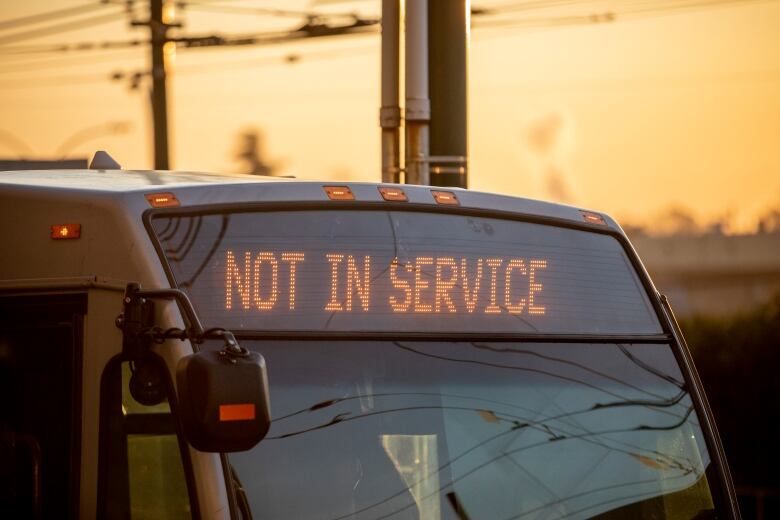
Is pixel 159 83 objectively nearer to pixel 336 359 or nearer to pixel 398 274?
pixel 398 274

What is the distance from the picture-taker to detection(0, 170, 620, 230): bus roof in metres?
5.20

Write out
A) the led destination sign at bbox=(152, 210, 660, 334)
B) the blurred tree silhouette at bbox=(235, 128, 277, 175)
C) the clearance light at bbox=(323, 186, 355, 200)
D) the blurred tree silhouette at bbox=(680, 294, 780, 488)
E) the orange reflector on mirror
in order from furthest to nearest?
1. the blurred tree silhouette at bbox=(235, 128, 277, 175)
2. the blurred tree silhouette at bbox=(680, 294, 780, 488)
3. the clearance light at bbox=(323, 186, 355, 200)
4. the led destination sign at bbox=(152, 210, 660, 334)
5. the orange reflector on mirror

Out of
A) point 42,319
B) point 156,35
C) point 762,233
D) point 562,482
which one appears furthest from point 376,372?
point 762,233

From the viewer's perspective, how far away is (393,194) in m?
5.54

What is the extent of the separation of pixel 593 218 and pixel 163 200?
1.74 m

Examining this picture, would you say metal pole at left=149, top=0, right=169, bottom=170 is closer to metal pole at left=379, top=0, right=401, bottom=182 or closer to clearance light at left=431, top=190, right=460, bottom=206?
metal pole at left=379, top=0, right=401, bottom=182

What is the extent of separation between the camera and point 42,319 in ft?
17.4

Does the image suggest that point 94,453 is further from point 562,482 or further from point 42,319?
point 562,482

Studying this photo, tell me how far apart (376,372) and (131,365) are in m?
0.78

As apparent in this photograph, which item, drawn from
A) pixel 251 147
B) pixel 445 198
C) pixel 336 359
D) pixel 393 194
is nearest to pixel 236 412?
pixel 336 359

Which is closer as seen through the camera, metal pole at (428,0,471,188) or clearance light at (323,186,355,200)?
clearance light at (323,186,355,200)

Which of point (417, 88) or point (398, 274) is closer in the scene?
point (398, 274)

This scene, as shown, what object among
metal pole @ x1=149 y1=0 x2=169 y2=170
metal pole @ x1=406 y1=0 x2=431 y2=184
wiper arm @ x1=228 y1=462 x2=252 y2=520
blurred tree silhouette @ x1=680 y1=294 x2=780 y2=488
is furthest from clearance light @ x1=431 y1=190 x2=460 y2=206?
blurred tree silhouette @ x1=680 y1=294 x2=780 y2=488

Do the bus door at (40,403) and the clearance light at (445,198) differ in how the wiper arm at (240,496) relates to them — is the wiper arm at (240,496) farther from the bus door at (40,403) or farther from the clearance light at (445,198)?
the clearance light at (445,198)
